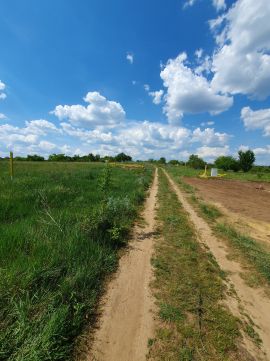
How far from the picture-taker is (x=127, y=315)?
326 centimetres

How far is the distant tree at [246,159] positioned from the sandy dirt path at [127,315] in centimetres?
7636

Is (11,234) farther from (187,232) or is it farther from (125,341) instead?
(187,232)

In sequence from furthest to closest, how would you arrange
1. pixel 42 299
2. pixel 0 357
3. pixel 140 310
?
pixel 140 310 < pixel 42 299 < pixel 0 357

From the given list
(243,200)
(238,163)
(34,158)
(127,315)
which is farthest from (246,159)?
(34,158)

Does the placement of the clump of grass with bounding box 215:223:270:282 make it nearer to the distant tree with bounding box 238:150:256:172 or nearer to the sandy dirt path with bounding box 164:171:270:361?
the sandy dirt path with bounding box 164:171:270:361

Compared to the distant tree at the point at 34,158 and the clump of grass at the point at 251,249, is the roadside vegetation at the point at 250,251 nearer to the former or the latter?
the clump of grass at the point at 251,249

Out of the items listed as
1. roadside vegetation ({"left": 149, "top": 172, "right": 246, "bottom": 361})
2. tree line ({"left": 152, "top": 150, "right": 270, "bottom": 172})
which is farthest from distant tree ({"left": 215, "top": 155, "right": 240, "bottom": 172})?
roadside vegetation ({"left": 149, "top": 172, "right": 246, "bottom": 361})

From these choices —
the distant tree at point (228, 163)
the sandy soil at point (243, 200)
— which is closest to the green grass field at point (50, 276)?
the sandy soil at point (243, 200)

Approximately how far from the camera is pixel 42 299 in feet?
10.1

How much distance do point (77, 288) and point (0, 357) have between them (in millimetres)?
1301

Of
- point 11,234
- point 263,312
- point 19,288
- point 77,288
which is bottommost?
point 263,312

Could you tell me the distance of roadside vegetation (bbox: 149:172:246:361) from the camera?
2.70 metres

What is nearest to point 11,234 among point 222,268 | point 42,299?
point 42,299

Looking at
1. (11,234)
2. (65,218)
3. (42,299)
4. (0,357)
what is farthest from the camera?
(65,218)
